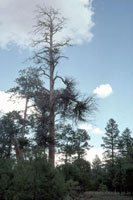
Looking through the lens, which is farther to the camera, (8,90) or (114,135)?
(114,135)

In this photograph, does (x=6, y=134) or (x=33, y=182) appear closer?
(x=33, y=182)

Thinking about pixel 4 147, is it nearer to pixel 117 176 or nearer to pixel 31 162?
pixel 117 176

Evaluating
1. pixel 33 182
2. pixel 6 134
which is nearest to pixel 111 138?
pixel 6 134

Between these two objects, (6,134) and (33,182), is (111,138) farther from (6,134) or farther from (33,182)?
(33,182)

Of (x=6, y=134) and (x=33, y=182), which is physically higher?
(x=6, y=134)

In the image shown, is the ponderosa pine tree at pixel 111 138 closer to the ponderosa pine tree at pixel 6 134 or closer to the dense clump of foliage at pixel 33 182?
the ponderosa pine tree at pixel 6 134

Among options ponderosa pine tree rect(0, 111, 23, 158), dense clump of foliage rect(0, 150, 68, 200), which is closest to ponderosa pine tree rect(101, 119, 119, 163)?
ponderosa pine tree rect(0, 111, 23, 158)

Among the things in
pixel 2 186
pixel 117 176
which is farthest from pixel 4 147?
pixel 2 186

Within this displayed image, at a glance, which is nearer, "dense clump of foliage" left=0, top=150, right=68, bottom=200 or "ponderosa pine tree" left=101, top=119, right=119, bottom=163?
"dense clump of foliage" left=0, top=150, right=68, bottom=200

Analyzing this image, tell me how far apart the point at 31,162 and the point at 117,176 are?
70.1ft

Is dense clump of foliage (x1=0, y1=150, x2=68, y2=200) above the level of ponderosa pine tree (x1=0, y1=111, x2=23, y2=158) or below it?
below

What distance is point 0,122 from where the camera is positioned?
38.3 metres

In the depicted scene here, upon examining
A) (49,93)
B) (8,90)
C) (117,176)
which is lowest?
(117,176)

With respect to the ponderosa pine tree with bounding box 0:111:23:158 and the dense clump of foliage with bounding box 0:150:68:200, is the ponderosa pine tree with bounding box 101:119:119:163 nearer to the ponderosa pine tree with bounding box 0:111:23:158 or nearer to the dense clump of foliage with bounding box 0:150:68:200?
the ponderosa pine tree with bounding box 0:111:23:158
